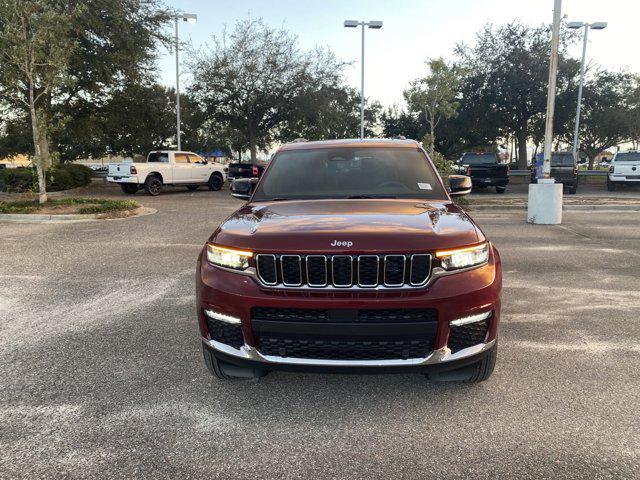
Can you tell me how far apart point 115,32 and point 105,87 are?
3204 millimetres

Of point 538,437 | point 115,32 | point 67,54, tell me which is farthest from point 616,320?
point 115,32

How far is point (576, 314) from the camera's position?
5.06 metres

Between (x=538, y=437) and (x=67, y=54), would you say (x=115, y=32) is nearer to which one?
(x=67, y=54)

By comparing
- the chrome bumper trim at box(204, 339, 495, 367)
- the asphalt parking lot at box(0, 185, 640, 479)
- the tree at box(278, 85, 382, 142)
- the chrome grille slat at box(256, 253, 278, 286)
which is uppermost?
the tree at box(278, 85, 382, 142)

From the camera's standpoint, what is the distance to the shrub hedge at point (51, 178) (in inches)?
756

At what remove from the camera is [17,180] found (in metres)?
19.3

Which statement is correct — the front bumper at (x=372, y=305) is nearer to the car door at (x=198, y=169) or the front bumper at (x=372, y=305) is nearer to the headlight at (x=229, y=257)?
the headlight at (x=229, y=257)

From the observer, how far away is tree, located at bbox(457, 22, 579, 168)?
30328mm

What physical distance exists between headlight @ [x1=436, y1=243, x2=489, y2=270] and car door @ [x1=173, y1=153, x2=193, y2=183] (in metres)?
20.7

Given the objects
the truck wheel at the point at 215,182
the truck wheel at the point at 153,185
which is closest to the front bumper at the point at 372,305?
the truck wheel at the point at 153,185

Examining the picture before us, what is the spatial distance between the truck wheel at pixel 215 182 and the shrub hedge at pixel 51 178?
19.6 feet

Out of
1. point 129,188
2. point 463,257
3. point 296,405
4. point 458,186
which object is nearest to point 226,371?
point 296,405

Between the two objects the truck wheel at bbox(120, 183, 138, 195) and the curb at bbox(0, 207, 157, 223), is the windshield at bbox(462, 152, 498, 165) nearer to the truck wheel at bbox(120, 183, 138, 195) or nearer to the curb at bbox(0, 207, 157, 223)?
the truck wheel at bbox(120, 183, 138, 195)

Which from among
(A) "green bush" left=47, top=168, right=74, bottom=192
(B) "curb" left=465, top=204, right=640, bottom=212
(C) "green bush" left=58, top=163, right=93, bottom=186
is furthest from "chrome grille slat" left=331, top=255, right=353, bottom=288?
(C) "green bush" left=58, top=163, right=93, bottom=186
